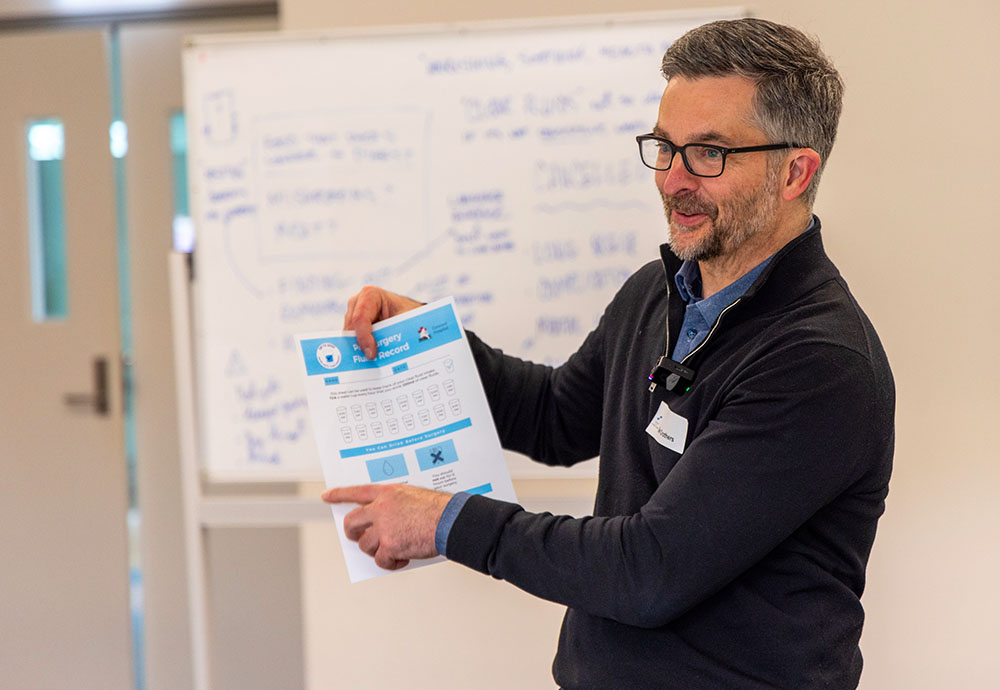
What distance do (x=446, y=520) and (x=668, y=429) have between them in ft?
1.01

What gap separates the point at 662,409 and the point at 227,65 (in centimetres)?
140

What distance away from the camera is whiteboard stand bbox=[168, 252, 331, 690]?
1934mm

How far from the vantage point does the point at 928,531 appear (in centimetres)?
223

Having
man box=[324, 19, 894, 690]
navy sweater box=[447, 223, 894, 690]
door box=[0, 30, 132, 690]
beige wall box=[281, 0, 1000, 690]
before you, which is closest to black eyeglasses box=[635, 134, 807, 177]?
man box=[324, 19, 894, 690]

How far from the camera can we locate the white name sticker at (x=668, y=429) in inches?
44.2

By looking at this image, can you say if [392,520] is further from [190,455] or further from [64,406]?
[64,406]

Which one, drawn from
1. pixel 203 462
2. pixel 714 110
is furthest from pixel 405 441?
pixel 203 462

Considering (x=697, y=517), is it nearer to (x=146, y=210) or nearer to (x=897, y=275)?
(x=897, y=275)

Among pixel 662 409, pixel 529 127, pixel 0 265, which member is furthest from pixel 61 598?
pixel 662 409

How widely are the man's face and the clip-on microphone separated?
147mm

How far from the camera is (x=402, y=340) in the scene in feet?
4.59

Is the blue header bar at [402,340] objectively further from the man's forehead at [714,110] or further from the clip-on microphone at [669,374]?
the man's forehead at [714,110]

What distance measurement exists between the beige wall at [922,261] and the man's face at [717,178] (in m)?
1.14

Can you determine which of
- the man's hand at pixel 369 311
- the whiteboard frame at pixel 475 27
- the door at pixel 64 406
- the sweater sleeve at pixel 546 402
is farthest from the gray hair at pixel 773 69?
the door at pixel 64 406
